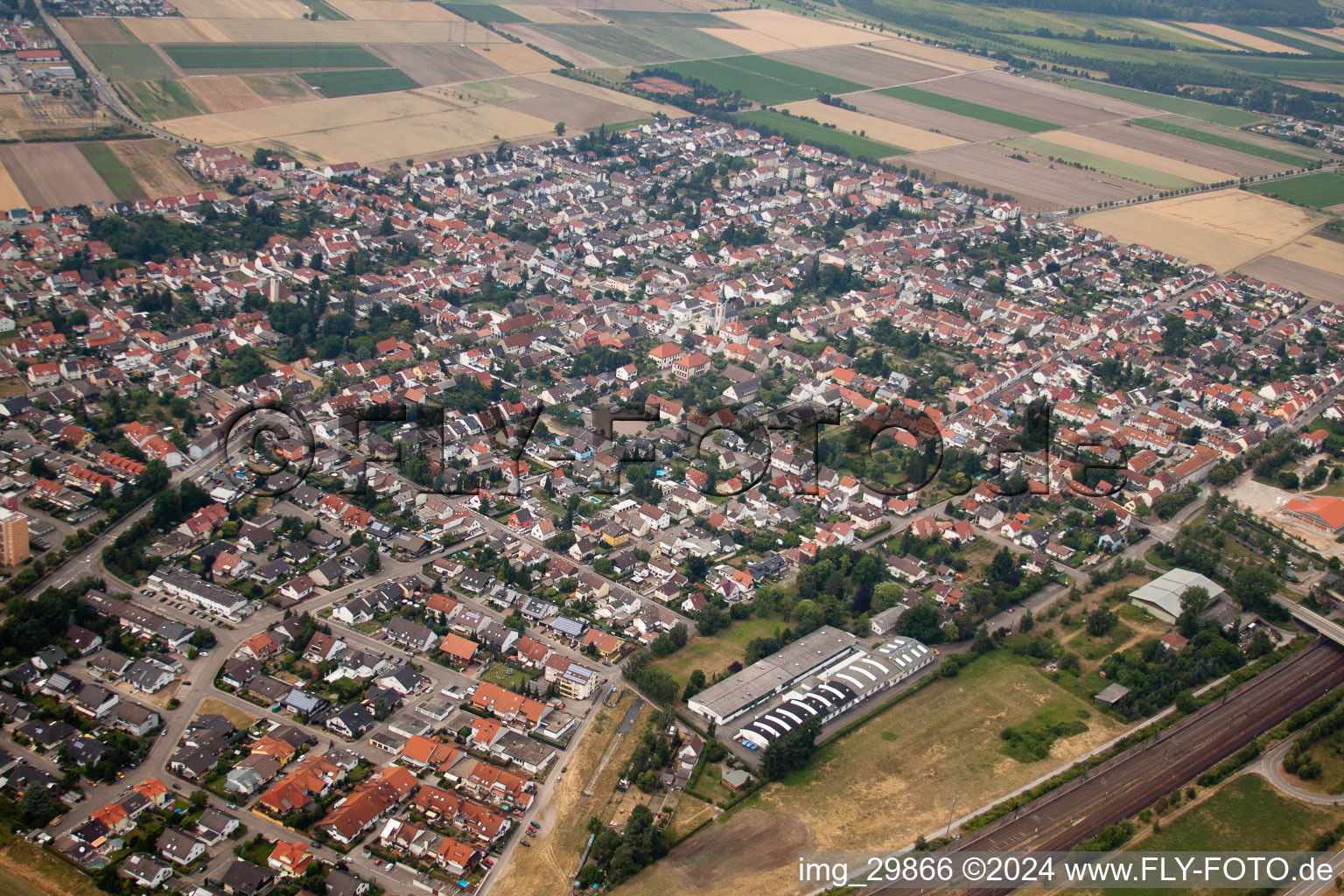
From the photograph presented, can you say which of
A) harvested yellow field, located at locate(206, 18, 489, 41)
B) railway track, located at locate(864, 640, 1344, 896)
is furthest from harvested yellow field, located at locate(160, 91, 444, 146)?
railway track, located at locate(864, 640, 1344, 896)

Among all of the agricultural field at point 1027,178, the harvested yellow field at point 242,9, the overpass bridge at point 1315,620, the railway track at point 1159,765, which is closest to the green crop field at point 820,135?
the agricultural field at point 1027,178

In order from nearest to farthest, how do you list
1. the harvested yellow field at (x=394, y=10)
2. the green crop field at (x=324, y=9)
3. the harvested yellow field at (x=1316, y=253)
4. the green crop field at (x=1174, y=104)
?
the harvested yellow field at (x=1316, y=253)
the green crop field at (x=1174, y=104)
the green crop field at (x=324, y=9)
the harvested yellow field at (x=394, y=10)

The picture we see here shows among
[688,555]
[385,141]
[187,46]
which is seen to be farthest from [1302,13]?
[688,555]

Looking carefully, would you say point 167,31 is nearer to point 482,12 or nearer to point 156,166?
point 156,166

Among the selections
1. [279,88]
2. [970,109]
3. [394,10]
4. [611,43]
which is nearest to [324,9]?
[394,10]

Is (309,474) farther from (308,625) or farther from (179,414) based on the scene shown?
(308,625)

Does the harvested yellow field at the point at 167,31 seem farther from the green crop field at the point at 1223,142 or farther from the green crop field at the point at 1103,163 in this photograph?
the green crop field at the point at 1223,142
